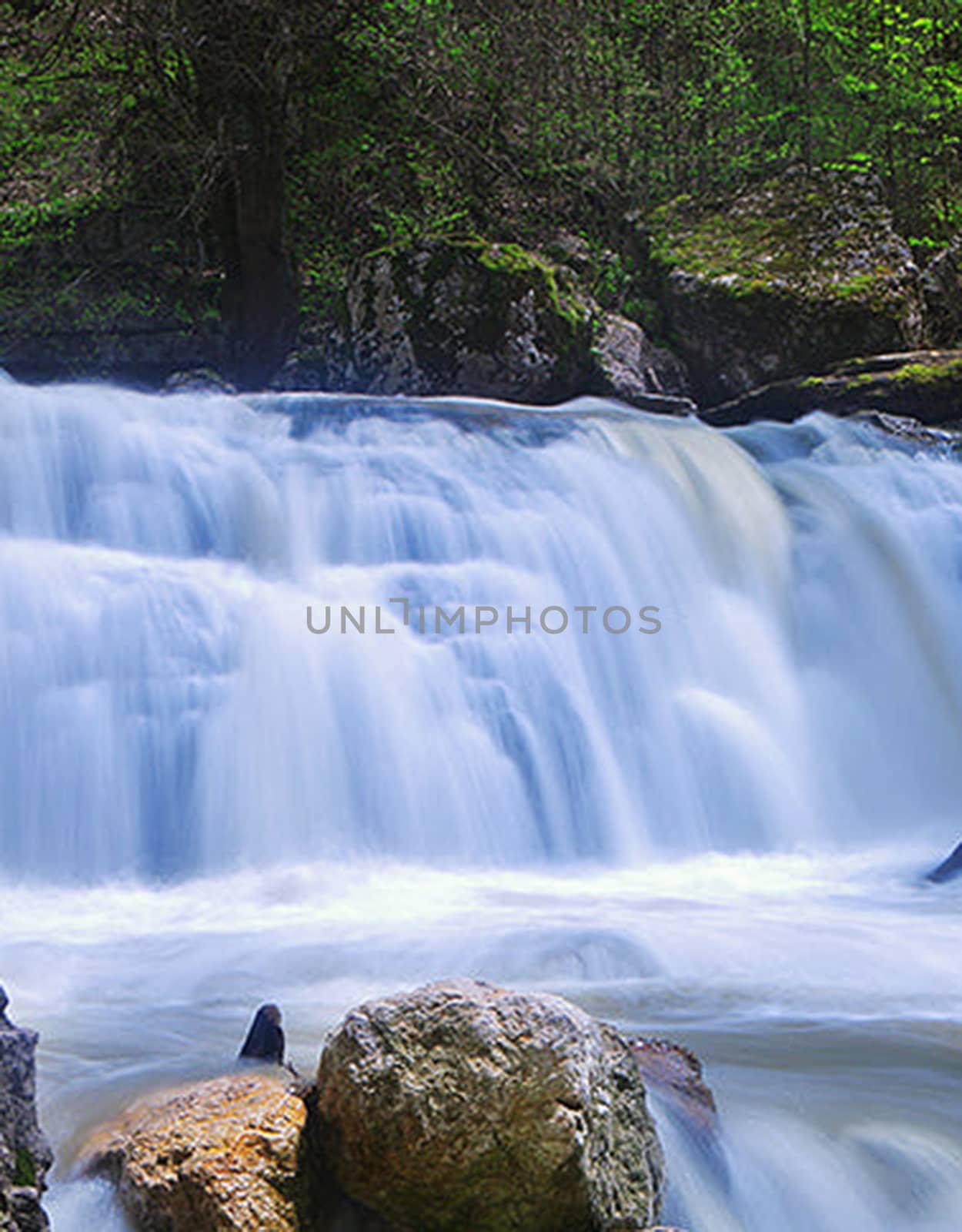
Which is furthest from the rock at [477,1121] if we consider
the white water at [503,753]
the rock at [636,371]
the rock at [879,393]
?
the rock at [879,393]

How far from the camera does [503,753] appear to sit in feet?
21.8

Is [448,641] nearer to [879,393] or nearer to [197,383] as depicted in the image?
[197,383]

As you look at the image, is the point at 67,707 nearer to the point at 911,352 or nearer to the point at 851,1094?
the point at 851,1094

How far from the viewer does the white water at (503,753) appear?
3.83 metres

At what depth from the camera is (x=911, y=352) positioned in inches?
440

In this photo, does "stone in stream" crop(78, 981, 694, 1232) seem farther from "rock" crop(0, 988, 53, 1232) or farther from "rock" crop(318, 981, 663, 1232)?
"rock" crop(0, 988, 53, 1232)

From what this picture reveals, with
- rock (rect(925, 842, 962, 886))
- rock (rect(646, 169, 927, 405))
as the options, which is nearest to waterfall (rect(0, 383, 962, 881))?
rock (rect(925, 842, 962, 886))

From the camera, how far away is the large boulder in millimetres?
10477

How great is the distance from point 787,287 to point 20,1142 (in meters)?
10.5

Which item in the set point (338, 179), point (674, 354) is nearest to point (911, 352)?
point (674, 354)

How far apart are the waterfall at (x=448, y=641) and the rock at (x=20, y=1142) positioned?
10.7 feet

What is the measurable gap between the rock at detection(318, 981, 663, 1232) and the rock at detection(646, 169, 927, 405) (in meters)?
9.52

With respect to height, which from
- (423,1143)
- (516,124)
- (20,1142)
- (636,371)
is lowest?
(423,1143)

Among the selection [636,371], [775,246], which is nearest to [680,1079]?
[636,371]
